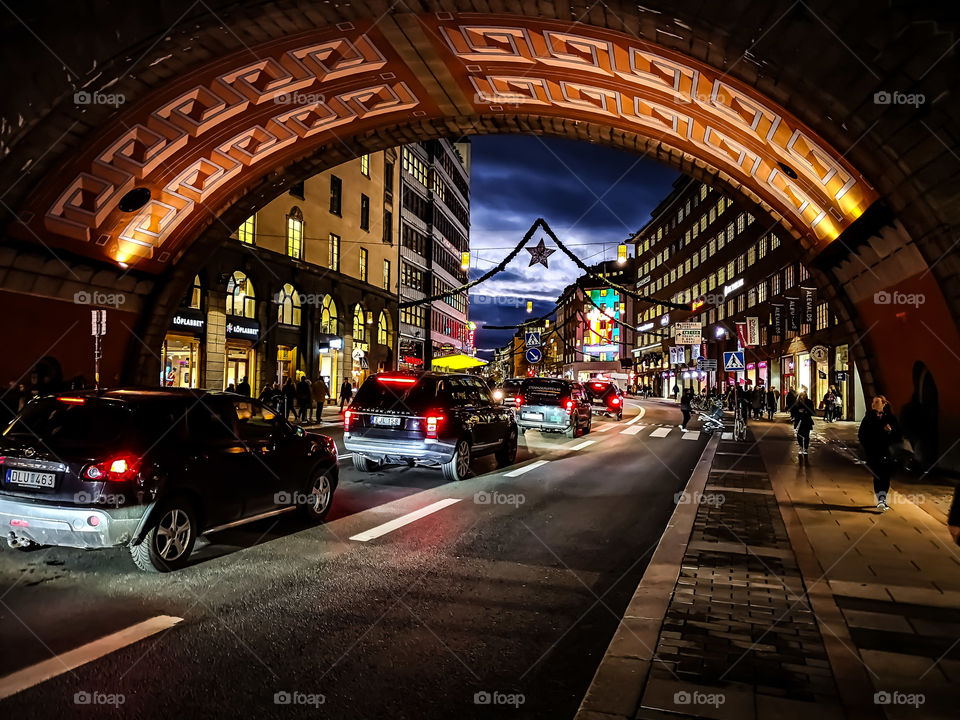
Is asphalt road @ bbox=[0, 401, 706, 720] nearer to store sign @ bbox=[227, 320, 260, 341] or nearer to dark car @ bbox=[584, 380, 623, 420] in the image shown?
store sign @ bbox=[227, 320, 260, 341]

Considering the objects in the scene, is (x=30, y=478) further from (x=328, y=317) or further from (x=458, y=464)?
(x=328, y=317)

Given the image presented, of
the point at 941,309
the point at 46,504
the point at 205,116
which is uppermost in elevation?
the point at 205,116

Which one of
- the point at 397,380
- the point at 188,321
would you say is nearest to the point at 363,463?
the point at 397,380

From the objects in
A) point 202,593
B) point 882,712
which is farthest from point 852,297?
point 202,593

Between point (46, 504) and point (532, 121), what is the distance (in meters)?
15.5

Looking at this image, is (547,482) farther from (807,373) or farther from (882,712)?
(807,373)

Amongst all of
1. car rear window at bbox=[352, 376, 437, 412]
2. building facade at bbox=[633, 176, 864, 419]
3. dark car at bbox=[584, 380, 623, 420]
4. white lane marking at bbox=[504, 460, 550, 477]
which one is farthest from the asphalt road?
dark car at bbox=[584, 380, 623, 420]

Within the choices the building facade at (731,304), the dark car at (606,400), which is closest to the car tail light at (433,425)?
Result: the building facade at (731,304)

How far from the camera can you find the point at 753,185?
54.6 feet

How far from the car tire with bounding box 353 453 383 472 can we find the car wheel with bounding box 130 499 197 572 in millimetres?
6252

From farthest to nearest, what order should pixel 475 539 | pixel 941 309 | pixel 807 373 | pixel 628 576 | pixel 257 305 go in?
pixel 807 373 → pixel 257 305 → pixel 941 309 → pixel 475 539 → pixel 628 576

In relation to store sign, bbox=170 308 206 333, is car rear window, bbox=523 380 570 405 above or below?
below

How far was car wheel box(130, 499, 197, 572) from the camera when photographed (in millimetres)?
5707

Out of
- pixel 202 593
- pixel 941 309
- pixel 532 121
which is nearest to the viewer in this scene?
pixel 202 593
